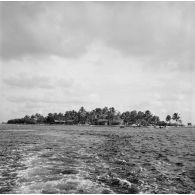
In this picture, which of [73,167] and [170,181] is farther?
[73,167]

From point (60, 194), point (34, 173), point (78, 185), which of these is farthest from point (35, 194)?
point (34, 173)

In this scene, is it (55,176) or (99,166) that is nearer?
(55,176)

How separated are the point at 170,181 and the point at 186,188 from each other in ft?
5.09

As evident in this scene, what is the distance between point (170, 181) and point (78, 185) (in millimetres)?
6471

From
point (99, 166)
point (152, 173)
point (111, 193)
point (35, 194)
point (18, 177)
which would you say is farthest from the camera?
point (99, 166)

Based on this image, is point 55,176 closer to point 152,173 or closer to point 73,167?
point 73,167

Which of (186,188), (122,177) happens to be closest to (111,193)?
(122,177)

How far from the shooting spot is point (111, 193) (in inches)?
468

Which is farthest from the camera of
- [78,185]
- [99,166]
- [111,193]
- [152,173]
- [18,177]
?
[99,166]

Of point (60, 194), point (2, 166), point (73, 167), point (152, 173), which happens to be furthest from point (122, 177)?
point (2, 166)

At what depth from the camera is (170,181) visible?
1523cm

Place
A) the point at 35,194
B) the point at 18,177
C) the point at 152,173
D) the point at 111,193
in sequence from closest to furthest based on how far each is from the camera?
the point at 35,194
the point at 111,193
the point at 18,177
the point at 152,173

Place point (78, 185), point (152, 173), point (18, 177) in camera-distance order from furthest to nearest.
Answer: point (152, 173), point (18, 177), point (78, 185)

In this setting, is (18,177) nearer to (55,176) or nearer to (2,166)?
(55,176)
